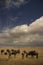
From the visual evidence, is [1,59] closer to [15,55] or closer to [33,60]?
[15,55]

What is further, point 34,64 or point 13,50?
point 13,50

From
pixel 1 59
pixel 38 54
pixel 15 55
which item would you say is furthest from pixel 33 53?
pixel 1 59

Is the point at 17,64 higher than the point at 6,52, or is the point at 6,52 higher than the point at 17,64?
the point at 6,52

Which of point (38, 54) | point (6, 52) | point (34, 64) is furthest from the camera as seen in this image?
point (6, 52)

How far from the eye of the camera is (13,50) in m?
9.58

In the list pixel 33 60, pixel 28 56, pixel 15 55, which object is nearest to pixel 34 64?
pixel 33 60

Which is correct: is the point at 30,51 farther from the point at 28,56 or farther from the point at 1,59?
the point at 1,59

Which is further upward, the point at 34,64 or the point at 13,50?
the point at 13,50

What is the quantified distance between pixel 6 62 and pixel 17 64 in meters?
0.53

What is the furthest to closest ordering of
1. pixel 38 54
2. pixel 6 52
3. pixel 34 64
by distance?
pixel 6 52 → pixel 38 54 → pixel 34 64

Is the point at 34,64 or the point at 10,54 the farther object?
the point at 10,54

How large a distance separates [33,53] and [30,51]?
29cm

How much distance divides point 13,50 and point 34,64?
2019 millimetres

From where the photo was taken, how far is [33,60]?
8.23 meters
